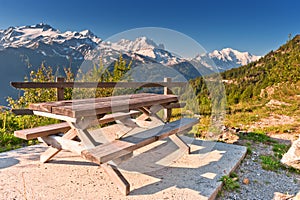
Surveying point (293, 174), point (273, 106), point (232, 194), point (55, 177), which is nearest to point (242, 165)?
point (293, 174)

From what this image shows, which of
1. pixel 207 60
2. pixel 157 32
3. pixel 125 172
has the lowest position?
pixel 125 172

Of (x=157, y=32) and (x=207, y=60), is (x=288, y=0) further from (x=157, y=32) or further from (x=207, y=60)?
(x=157, y=32)

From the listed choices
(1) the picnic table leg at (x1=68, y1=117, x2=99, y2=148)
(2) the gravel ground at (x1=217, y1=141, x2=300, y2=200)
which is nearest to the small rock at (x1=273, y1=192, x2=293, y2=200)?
(2) the gravel ground at (x1=217, y1=141, x2=300, y2=200)

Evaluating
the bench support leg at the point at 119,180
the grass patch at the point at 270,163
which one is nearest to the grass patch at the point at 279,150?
the grass patch at the point at 270,163

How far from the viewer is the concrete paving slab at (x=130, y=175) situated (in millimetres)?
1858

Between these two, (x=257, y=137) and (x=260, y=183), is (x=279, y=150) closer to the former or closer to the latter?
(x=257, y=137)

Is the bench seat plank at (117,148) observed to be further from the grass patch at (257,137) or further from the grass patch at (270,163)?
the grass patch at (257,137)

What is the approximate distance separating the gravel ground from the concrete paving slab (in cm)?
13

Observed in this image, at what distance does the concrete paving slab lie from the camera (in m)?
1.86

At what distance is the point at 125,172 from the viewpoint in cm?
235

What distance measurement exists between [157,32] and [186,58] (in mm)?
731

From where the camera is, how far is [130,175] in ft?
7.45

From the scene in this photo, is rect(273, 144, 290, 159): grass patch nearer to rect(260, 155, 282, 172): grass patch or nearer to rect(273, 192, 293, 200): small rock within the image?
rect(260, 155, 282, 172): grass patch

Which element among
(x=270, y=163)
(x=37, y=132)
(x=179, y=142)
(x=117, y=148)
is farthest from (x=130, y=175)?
(x=270, y=163)
